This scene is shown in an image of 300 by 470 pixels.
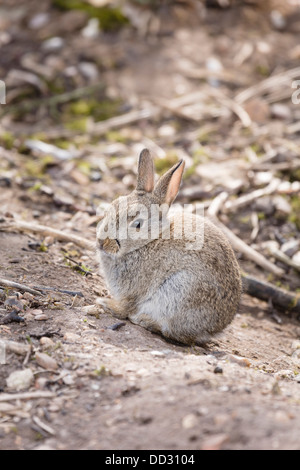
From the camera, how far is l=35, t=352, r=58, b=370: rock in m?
4.24

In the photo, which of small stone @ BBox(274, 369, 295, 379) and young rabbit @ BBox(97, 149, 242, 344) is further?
A: young rabbit @ BBox(97, 149, 242, 344)

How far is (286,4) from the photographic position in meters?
12.3

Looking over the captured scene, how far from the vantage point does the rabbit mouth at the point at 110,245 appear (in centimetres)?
528

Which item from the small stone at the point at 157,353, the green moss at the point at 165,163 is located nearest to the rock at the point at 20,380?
the small stone at the point at 157,353

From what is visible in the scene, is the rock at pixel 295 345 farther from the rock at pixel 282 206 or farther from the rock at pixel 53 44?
the rock at pixel 53 44

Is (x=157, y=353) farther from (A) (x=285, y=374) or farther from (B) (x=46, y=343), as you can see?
(A) (x=285, y=374)

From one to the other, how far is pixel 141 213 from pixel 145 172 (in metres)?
0.42

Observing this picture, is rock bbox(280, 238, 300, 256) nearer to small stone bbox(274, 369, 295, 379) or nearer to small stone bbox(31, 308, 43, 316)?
small stone bbox(274, 369, 295, 379)

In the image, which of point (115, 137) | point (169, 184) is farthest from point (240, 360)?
point (115, 137)

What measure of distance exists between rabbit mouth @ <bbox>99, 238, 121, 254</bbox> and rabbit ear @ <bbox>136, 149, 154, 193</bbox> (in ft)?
1.93

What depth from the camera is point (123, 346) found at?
4730mm

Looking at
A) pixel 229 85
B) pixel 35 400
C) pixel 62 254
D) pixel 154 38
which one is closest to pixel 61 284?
pixel 62 254

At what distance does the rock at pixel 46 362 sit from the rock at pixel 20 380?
0.12m

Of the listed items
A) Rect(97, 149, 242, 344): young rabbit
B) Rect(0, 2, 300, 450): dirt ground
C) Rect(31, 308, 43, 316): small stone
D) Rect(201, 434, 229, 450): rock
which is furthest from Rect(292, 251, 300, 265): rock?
Rect(201, 434, 229, 450): rock
